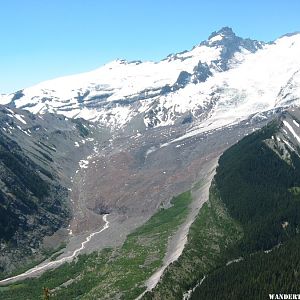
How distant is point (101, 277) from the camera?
170 metres

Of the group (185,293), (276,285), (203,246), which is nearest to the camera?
(276,285)

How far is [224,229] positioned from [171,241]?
1876cm

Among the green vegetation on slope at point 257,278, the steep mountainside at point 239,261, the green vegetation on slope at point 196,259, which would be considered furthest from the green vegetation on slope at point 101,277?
the green vegetation on slope at point 257,278

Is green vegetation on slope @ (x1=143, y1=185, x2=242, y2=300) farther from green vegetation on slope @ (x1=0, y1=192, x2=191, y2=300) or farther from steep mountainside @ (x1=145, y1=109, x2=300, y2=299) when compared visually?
green vegetation on slope @ (x1=0, y1=192, x2=191, y2=300)

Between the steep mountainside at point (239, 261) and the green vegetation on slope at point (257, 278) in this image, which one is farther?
the steep mountainside at point (239, 261)

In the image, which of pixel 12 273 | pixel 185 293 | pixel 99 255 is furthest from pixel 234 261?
pixel 12 273

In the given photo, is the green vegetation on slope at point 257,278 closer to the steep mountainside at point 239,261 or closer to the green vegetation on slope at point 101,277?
the steep mountainside at point 239,261

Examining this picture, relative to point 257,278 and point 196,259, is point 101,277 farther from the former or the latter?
point 257,278

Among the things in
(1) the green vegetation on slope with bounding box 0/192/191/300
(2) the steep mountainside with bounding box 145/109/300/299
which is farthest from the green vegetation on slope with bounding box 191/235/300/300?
(1) the green vegetation on slope with bounding box 0/192/191/300

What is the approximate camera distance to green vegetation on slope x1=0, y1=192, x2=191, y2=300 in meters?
157

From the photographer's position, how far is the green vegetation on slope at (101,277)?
157 m

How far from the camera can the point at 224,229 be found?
647 feet

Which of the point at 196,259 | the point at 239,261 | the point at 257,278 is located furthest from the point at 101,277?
the point at 257,278

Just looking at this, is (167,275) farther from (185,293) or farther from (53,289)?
(53,289)
